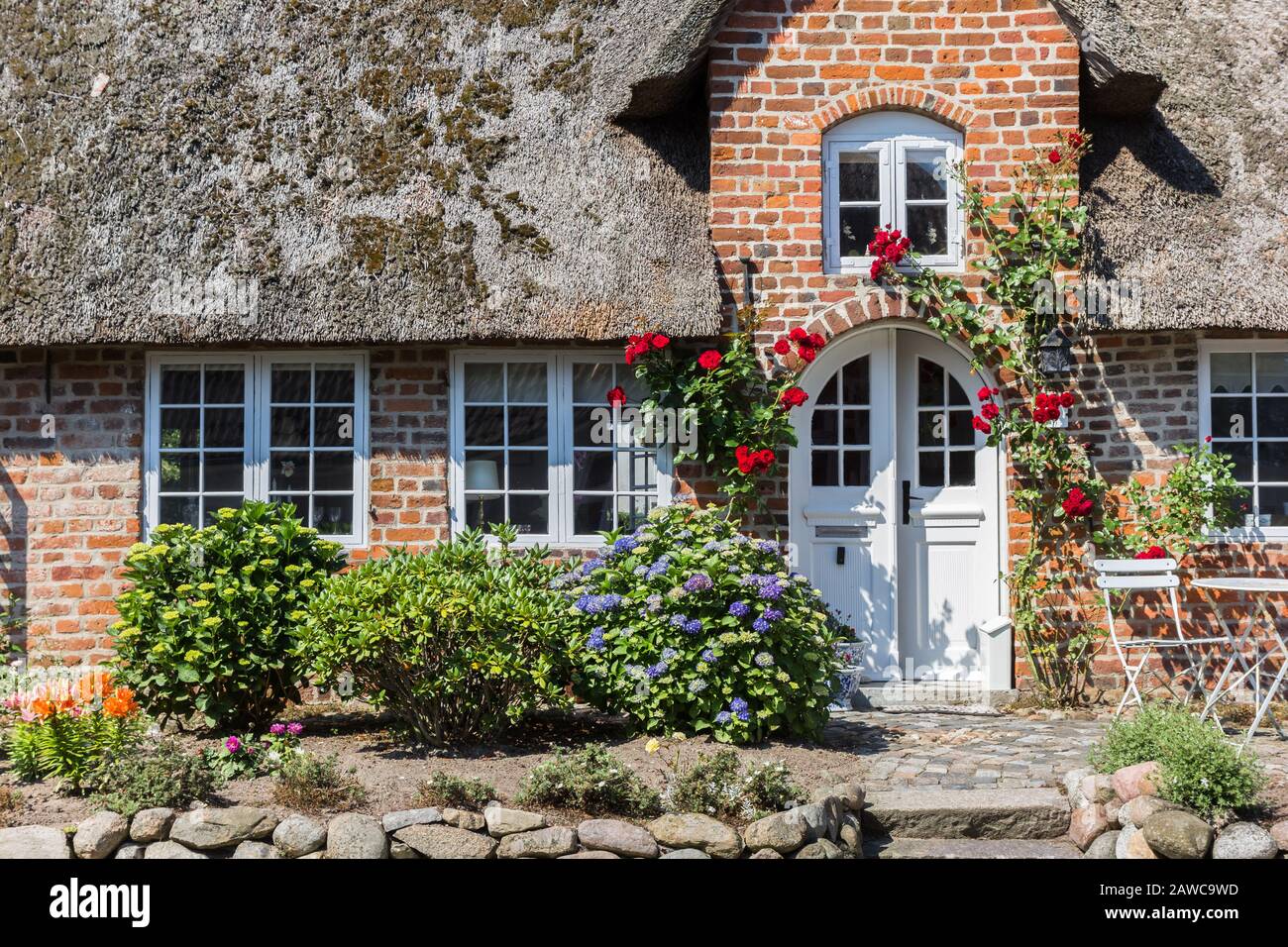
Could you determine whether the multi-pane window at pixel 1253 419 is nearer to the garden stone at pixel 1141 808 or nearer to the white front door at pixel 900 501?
the white front door at pixel 900 501

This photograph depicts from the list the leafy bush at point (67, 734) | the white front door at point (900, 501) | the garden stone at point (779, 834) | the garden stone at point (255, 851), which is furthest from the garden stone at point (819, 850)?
the white front door at point (900, 501)

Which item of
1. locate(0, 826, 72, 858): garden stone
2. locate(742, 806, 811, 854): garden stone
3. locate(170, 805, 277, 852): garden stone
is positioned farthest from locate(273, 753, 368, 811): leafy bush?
locate(742, 806, 811, 854): garden stone

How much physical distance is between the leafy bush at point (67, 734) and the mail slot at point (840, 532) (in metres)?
4.40

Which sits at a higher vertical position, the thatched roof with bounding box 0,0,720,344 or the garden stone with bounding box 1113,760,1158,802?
the thatched roof with bounding box 0,0,720,344

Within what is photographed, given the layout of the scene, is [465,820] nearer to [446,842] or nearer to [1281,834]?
[446,842]

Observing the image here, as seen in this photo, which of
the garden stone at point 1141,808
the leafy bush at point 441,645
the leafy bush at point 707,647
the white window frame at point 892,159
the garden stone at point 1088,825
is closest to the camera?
the garden stone at point 1141,808

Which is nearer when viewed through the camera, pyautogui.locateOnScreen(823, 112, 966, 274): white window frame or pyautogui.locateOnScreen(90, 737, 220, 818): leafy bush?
A: pyautogui.locateOnScreen(90, 737, 220, 818): leafy bush

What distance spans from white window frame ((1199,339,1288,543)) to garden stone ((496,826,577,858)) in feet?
17.1

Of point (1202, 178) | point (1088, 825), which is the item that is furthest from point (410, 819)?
point (1202, 178)

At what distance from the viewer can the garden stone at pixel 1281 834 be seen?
17.6 feet

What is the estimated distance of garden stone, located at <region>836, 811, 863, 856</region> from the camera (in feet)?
18.5

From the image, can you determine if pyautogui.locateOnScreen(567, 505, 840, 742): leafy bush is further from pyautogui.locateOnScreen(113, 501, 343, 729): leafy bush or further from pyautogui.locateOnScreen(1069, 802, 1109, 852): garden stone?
pyautogui.locateOnScreen(113, 501, 343, 729): leafy bush

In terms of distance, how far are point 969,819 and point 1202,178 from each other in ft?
16.7
